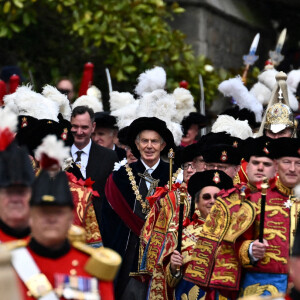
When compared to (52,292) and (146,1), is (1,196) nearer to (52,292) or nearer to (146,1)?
(52,292)

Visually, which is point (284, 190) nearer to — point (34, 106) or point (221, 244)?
point (221, 244)

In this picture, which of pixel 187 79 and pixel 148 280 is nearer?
pixel 148 280

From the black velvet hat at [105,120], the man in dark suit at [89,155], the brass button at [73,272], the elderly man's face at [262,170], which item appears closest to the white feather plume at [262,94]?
the black velvet hat at [105,120]

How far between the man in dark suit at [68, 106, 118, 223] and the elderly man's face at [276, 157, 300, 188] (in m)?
3.01

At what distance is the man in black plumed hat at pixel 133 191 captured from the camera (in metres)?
9.80

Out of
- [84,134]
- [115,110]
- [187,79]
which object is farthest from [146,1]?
[84,134]

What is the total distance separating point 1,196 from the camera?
217 inches

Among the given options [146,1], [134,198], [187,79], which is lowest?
[134,198]

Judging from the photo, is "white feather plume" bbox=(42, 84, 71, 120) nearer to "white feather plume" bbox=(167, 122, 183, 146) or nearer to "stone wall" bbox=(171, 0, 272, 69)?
"white feather plume" bbox=(167, 122, 183, 146)

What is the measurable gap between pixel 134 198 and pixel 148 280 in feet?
2.64

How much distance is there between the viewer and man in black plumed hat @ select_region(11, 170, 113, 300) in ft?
17.3

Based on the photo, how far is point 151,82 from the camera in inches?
457

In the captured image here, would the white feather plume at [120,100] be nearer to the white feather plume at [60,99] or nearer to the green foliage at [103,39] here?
the white feather plume at [60,99]

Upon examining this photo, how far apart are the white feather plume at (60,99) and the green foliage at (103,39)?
3.02 meters
